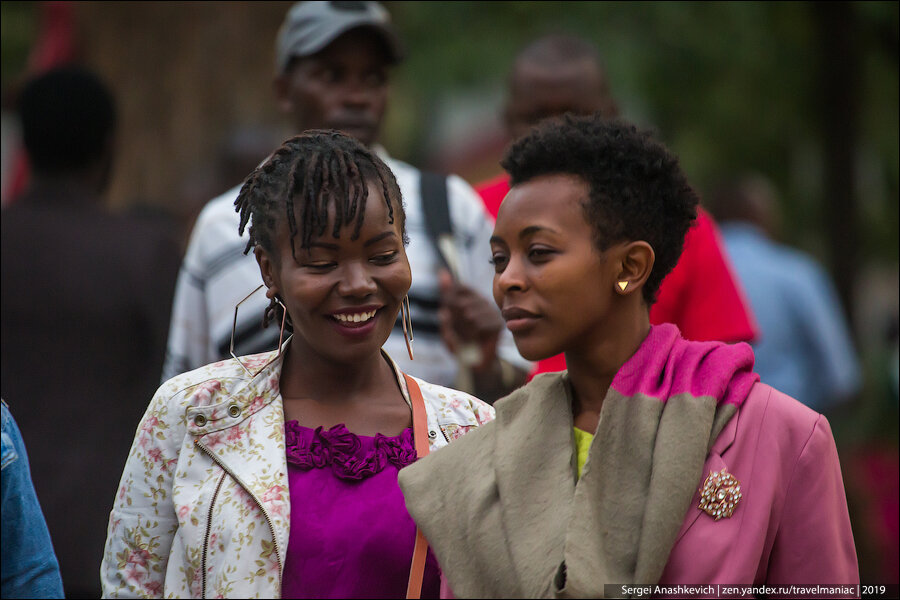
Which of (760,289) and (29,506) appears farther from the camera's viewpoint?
(760,289)

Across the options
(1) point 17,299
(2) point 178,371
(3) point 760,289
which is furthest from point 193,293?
(3) point 760,289

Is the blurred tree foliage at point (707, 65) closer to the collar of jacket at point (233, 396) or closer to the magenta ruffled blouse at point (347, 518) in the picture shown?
the collar of jacket at point (233, 396)

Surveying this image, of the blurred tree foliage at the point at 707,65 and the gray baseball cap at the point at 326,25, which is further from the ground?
the blurred tree foliage at the point at 707,65

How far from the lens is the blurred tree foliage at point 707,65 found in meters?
9.24

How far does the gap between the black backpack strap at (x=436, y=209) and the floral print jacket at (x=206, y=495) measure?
1.31 m

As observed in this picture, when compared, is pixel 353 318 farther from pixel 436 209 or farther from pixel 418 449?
pixel 436 209

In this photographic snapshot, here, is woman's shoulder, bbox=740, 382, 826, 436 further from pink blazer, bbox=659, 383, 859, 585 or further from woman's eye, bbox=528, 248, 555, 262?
woman's eye, bbox=528, 248, 555, 262

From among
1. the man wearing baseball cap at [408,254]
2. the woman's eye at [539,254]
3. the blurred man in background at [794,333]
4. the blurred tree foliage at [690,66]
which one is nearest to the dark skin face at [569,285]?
the woman's eye at [539,254]

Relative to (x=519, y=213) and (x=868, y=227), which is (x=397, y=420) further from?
(x=868, y=227)

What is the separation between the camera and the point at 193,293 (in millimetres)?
4781

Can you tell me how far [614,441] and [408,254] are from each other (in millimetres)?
1685

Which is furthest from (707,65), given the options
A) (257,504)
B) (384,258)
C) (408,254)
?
(257,504)

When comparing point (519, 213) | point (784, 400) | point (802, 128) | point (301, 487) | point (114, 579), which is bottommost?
point (114, 579)

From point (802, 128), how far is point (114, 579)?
7.80 metres
